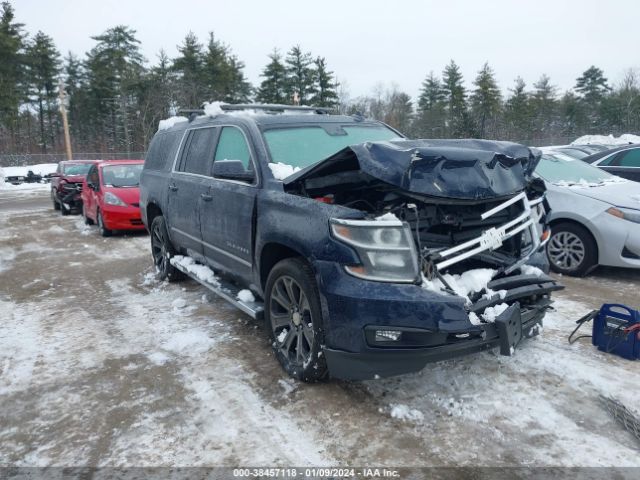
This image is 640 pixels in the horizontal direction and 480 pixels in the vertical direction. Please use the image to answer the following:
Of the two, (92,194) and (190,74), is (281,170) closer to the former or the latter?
(92,194)

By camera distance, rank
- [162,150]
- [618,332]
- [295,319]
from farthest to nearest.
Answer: [162,150]
[618,332]
[295,319]

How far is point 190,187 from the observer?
5227 mm

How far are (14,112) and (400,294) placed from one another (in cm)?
5358

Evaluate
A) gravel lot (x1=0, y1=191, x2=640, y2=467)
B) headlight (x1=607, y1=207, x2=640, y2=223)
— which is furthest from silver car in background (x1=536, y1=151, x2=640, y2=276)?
gravel lot (x1=0, y1=191, x2=640, y2=467)

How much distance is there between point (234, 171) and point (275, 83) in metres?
48.2

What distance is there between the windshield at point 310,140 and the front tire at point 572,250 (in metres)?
2.81

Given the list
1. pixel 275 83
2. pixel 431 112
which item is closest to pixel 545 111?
pixel 431 112

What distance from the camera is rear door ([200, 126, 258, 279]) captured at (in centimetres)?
409

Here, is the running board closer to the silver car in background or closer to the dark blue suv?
the dark blue suv

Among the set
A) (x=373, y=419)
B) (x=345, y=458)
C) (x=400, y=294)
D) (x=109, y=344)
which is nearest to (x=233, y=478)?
(x=345, y=458)

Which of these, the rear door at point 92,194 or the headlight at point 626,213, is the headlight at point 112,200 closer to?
the rear door at point 92,194

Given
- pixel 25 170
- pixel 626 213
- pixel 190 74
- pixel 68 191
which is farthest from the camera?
→ pixel 190 74

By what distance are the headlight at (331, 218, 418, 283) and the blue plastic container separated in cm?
199

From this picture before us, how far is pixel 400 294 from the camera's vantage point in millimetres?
2881
